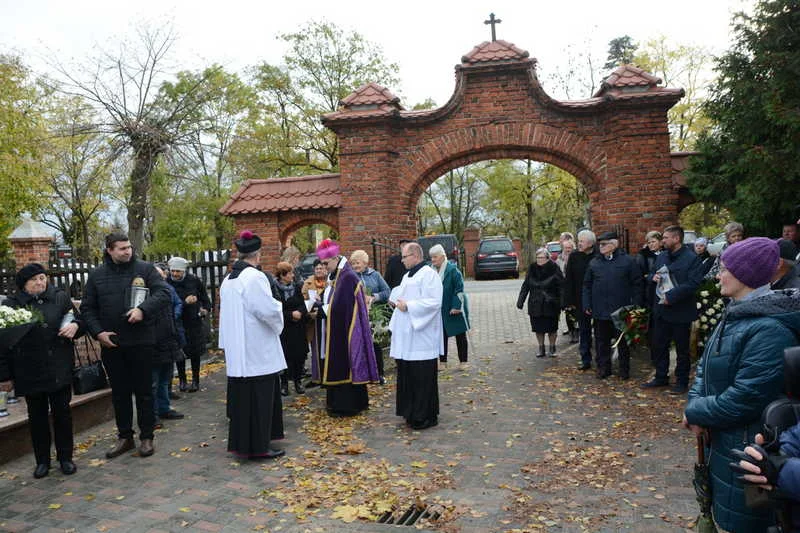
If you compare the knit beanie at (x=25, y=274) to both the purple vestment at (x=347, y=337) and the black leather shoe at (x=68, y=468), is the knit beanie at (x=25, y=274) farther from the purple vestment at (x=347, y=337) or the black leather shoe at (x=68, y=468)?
the purple vestment at (x=347, y=337)

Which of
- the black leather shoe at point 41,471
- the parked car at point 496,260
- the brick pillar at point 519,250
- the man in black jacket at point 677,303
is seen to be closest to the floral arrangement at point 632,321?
the man in black jacket at point 677,303

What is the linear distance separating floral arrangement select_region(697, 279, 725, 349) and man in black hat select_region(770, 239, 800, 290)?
7.89ft

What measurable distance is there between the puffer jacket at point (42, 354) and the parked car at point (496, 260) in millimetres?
21487

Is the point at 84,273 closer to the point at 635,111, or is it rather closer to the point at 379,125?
the point at 379,125

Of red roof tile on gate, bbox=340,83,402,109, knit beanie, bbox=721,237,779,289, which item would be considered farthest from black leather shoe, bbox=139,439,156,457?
red roof tile on gate, bbox=340,83,402,109

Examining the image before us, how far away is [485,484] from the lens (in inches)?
180

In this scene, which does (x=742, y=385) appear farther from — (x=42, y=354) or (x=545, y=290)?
(x=545, y=290)

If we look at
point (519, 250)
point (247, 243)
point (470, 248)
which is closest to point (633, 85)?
point (247, 243)

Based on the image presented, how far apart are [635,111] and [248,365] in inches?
333

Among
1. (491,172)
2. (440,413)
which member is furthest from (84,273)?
(491,172)

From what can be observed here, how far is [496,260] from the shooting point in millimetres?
25656

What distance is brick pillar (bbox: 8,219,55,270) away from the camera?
10906 millimetres

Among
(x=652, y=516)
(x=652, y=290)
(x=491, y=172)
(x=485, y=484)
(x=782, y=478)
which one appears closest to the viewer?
(x=782, y=478)

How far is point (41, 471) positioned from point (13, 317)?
1.36 meters
